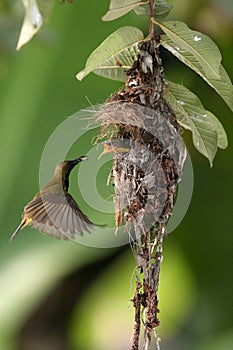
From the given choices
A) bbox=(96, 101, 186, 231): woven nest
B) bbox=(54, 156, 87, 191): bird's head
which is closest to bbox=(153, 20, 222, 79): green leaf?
bbox=(96, 101, 186, 231): woven nest

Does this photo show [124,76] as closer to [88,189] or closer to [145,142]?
[145,142]

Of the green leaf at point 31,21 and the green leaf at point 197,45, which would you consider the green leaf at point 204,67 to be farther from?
Answer: the green leaf at point 31,21

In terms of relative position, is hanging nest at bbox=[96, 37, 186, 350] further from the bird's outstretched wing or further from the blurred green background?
the blurred green background

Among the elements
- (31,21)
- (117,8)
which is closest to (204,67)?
(117,8)

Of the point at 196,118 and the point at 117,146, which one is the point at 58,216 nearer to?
the point at 117,146

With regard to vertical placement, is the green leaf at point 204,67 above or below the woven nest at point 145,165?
above

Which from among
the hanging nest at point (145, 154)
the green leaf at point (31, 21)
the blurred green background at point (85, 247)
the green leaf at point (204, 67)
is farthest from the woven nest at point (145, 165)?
the blurred green background at point (85, 247)
